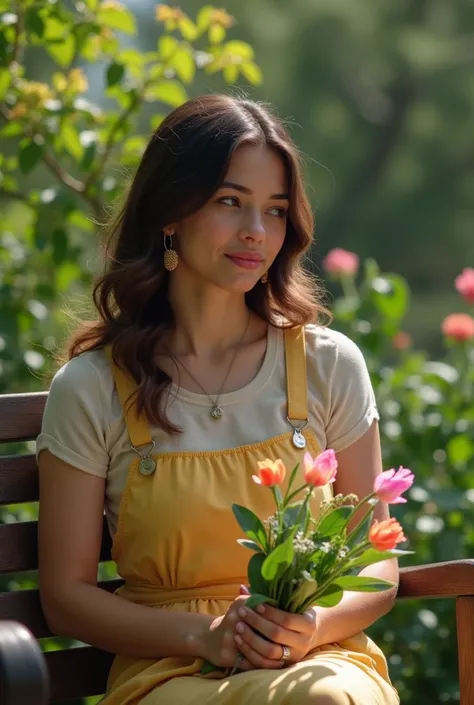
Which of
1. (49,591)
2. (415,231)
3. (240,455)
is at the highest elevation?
(240,455)

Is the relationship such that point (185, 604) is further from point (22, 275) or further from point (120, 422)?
point (22, 275)

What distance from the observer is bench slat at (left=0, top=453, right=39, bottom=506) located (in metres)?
2.69

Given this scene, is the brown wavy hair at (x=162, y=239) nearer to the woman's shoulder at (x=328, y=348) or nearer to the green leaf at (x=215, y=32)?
the woman's shoulder at (x=328, y=348)

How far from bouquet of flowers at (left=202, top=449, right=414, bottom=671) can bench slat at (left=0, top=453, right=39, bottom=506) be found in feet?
2.12

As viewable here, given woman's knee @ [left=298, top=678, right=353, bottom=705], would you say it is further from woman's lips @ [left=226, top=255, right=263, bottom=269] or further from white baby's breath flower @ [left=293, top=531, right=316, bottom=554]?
woman's lips @ [left=226, top=255, right=263, bottom=269]

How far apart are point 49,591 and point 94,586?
9 centimetres

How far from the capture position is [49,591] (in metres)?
2.56

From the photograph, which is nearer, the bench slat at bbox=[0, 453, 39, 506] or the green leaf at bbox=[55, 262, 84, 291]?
the bench slat at bbox=[0, 453, 39, 506]

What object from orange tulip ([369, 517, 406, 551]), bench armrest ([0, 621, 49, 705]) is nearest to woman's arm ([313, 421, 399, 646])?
orange tulip ([369, 517, 406, 551])

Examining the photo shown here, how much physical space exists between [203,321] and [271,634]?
2.50 ft

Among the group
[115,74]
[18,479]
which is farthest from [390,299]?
[18,479]

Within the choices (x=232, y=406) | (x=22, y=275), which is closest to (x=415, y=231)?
(x=22, y=275)

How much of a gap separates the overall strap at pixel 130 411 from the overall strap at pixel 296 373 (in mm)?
302

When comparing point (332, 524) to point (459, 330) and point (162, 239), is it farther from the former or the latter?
point (459, 330)
